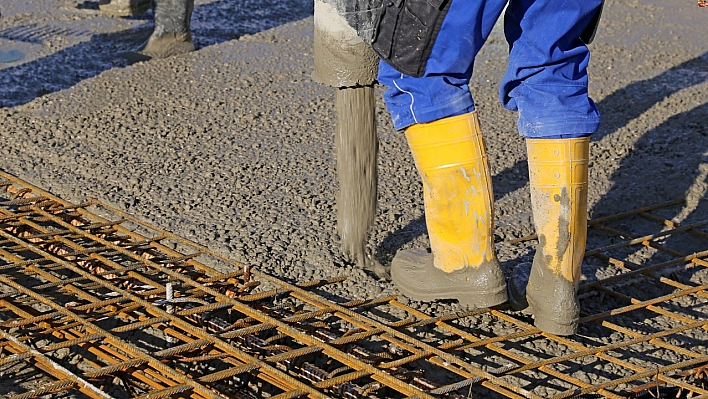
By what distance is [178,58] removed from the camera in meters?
6.04

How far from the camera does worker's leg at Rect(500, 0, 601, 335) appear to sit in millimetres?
2750

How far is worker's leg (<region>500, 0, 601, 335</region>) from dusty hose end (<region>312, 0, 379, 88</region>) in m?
A: 0.45

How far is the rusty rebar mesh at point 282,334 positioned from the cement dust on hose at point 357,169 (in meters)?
0.25

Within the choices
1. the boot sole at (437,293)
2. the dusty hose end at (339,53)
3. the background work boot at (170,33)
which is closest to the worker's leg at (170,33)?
the background work boot at (170,33)

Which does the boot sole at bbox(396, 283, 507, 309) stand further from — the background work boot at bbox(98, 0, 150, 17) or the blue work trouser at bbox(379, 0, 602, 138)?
the background work boot at bbox(98, 0, 150, 17)

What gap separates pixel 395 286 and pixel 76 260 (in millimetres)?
1172

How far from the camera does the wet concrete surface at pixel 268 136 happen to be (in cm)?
376

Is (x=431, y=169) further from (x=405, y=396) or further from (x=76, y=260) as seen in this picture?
(x=76, y=260)

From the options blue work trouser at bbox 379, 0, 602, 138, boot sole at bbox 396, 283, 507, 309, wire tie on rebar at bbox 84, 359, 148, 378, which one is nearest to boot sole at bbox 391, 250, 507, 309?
boot sole at bbox 396, 283, 507, 309

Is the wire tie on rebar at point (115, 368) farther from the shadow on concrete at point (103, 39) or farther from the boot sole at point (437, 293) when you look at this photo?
the shadow on concrete at point (103, 39)

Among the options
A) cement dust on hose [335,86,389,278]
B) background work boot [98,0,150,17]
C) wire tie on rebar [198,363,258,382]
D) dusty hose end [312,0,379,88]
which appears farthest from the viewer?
background work boot [98,0,150,17]

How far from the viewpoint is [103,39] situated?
21.2 ft

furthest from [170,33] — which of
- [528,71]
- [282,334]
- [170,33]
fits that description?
[528,71]

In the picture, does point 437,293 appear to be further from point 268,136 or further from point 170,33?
point 170,33
